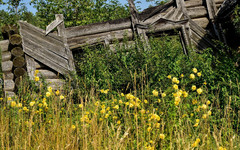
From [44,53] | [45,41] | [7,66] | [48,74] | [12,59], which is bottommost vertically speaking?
[48,74]

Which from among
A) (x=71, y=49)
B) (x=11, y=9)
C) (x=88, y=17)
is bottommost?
(x=71, y=49)

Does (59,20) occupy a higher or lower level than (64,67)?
higher

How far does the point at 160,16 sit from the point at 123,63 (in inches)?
102

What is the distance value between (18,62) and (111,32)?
2791mm

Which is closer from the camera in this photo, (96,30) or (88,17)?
(96,30)

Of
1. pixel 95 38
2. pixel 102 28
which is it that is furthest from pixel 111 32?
pixel 95 38

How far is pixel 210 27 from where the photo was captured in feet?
30.5

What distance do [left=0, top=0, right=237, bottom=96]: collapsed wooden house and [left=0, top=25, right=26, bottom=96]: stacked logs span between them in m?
0.05

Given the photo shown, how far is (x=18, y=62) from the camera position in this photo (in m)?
8.00

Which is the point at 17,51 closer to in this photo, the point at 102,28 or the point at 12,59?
the point at 12,59

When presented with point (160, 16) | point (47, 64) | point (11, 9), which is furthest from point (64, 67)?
point (11, 9)

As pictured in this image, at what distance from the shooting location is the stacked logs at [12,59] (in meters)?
7.88

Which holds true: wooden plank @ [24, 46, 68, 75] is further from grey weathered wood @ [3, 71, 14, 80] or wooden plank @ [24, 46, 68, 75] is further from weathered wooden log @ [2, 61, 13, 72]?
grey weathered wood @ [3, 71, 14, 80]

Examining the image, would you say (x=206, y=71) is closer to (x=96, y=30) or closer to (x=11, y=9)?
(x=96, y=30)
